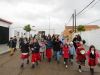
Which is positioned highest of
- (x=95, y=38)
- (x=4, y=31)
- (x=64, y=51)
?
(x=4, y=31)

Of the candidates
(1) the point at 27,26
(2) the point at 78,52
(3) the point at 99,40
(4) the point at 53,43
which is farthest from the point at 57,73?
(1) the point at 27,26

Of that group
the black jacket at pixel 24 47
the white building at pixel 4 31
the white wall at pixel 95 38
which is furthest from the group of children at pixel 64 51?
the white building at pixel 4 31

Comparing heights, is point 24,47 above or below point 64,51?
above

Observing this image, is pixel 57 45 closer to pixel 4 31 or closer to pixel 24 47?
pixel 24 47

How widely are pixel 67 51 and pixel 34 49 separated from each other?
1.92 m

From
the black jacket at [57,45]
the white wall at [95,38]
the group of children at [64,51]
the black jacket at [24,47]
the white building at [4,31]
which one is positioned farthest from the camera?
the white building at [4,31]

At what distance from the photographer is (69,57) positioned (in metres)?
13.5

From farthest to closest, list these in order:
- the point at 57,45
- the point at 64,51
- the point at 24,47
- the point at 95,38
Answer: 1. the point at 95,38
2. the point at 57,45
3. the point at 64,51
4. the point at 24,47

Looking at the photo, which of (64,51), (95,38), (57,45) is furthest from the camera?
(95,38)

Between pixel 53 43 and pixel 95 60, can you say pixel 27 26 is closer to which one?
pixel 53 43

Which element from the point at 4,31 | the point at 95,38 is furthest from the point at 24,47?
the point at 4,31

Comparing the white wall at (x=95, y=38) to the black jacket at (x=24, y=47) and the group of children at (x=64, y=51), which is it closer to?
the group of children at (x=64, y=51)

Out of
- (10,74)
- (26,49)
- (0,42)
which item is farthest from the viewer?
(0,42)

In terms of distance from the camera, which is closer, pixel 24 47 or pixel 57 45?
pixel 24 47
